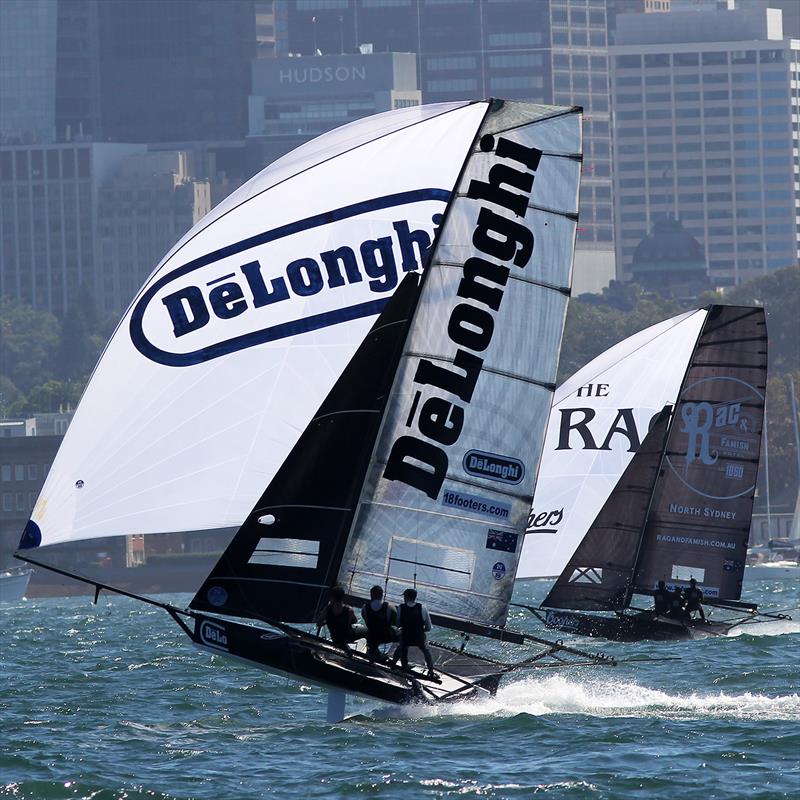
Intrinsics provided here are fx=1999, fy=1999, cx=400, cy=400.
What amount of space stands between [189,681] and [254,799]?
8.87 metres

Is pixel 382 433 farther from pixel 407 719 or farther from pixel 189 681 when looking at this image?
pixel 189 681

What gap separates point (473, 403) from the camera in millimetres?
18375

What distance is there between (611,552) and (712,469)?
1.93m

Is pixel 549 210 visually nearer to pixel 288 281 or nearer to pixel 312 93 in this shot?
pixel 288 281

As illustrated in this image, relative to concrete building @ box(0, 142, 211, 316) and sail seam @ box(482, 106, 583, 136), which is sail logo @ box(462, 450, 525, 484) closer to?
sail seam @ box(482, 106, 583, 136)

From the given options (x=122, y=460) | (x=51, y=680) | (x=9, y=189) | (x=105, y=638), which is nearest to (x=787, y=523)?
(x=105, y=638)

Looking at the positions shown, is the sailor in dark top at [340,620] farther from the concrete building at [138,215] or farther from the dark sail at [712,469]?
the concrete building at [138,215]

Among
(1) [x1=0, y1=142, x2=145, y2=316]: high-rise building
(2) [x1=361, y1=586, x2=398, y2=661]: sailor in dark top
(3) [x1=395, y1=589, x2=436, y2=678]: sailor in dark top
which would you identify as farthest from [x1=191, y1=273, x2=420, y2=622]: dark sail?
(1) [x1=0, y1=142, x2=145, y2=316]: high-rise building

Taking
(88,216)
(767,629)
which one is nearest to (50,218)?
(88,216)

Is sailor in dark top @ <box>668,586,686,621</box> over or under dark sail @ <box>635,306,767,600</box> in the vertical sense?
under

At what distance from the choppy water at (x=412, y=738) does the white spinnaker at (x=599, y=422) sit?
13.1 ft

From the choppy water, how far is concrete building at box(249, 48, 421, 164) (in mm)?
170864

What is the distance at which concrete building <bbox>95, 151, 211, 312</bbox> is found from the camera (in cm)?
18475

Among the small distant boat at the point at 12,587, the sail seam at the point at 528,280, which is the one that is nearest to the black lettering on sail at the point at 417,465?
the sail seam at the point at 528,280
